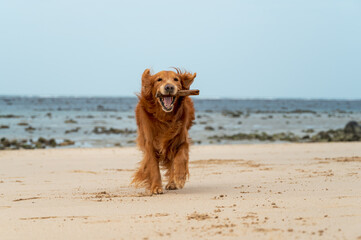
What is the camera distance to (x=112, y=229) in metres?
4.22

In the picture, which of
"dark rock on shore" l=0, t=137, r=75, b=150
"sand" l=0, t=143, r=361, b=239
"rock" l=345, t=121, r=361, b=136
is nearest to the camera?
"sand" l=0, t=143, r=361, b=239

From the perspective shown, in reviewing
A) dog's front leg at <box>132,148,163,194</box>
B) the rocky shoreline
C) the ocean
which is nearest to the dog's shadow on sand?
dog's front leg at <box>132,148,163,194</box>

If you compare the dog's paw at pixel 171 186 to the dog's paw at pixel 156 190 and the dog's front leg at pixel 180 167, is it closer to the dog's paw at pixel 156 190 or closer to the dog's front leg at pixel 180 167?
the dog's front leg at pixel 180 167

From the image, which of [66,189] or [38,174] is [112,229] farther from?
[38,174]

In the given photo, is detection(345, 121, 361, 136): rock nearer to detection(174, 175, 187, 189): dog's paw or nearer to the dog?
the dog

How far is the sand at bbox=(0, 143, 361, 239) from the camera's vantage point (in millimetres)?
4078

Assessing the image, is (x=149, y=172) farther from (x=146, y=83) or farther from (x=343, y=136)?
(x=343, y=136)

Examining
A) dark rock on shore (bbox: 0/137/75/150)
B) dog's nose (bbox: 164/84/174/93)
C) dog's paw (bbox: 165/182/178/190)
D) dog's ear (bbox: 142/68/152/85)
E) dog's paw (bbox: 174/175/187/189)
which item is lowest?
dark rock on shore (bbox: 0/137/75/150)

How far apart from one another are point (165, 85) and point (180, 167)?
3.85 feet

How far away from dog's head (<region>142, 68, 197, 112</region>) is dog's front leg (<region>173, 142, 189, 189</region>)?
0.70 metres

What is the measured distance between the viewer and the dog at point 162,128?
653 centimetres

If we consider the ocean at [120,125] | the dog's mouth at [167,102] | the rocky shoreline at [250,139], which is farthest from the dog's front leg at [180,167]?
the ocean at [120,125]

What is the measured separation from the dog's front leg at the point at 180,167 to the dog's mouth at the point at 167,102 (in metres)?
0.69

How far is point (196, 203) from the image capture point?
17.7ft
